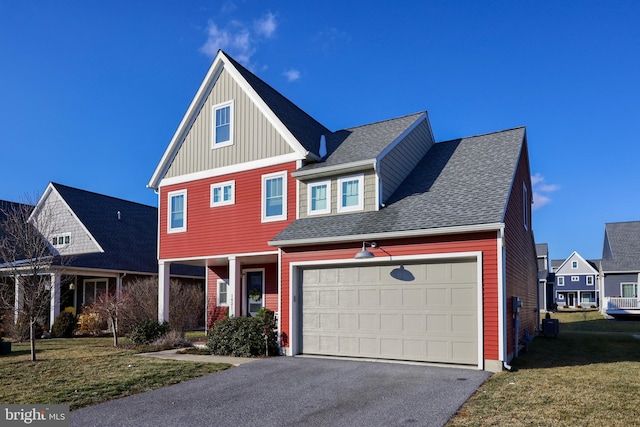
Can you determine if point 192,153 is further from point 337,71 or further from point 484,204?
point 484,204

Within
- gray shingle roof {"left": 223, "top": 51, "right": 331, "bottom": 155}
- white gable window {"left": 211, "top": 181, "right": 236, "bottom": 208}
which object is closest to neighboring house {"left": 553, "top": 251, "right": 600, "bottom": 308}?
gray shingle roof {"left": 223, "top": 51, "right": 331, "bottom": 155}

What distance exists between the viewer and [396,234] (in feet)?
39.4

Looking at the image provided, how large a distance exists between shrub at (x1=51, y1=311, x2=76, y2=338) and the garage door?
12.7 meters

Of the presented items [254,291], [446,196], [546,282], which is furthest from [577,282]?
[446,196]

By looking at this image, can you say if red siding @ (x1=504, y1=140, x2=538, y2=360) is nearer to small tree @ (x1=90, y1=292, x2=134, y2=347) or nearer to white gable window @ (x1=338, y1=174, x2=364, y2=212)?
white gable window @ (x1=338, y1=174, x2=364, y2=212)

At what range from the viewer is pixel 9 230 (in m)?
16.6

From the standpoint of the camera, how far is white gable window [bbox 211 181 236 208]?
16875 millimetres

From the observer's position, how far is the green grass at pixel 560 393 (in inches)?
280

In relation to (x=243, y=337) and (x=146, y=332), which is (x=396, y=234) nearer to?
(x=243, y=337)

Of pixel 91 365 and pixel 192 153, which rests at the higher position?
pixel 192 153

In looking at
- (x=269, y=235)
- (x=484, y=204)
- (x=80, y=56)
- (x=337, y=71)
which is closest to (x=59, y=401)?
(x=269, y=235)

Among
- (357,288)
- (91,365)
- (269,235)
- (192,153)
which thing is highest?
(192,153)

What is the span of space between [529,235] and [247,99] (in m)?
12.1

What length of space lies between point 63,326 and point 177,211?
801cm
